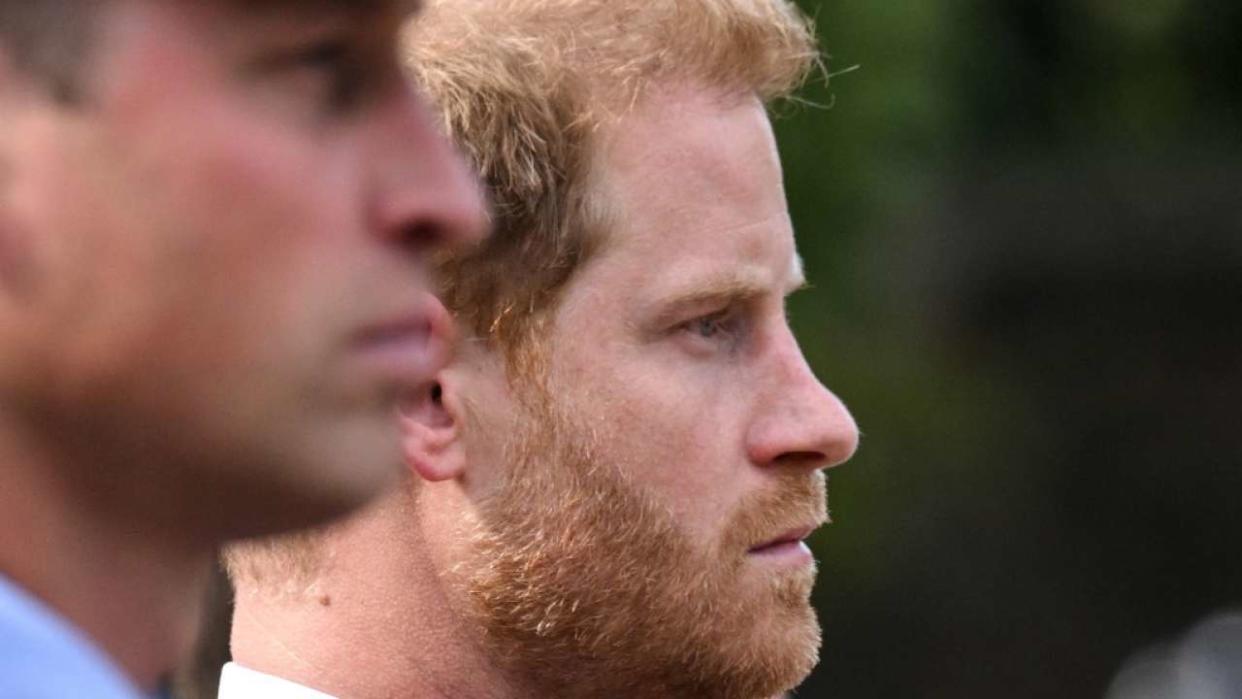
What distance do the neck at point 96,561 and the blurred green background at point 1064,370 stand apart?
9361 mm

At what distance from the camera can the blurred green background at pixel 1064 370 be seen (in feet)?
37.3

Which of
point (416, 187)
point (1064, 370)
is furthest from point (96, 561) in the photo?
point (1064, 370)

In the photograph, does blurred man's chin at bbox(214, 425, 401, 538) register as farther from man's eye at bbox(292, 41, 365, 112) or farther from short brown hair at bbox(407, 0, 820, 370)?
short brown hair at bbox(407, 0, 820, 370)

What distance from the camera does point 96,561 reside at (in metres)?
1.41

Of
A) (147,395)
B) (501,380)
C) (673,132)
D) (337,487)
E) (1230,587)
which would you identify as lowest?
(1230,587)

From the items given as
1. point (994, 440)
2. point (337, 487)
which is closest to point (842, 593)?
point (994, 440)

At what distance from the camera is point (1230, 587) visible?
38.3 feet

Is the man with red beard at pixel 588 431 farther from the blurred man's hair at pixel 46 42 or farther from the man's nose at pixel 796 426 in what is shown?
the blurred man's hair at pixel 46 42

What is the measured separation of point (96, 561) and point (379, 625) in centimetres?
155

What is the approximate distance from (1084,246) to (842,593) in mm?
2347

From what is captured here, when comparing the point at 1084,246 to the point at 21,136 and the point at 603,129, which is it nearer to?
the point at 603,129

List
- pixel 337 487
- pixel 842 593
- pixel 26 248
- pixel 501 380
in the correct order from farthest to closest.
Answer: pixel 842 593, pixel 501 380, pixel 337 487, pixel 26 248

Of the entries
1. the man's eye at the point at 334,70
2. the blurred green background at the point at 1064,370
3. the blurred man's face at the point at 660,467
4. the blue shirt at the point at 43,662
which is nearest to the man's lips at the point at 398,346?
the man's eye at the point at 334,70

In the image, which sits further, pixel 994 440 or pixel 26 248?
pixel 994 440
